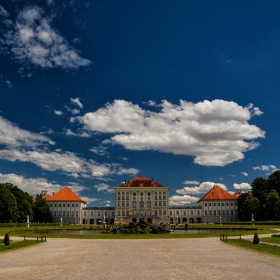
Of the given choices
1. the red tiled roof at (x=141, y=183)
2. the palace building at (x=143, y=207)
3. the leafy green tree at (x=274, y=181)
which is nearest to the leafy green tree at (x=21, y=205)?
the palace building at (x=143, y=207)

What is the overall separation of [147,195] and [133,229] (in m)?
61.6

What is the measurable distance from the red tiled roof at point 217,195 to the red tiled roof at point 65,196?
3916 centimetres

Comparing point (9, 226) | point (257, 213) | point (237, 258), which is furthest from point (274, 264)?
point (257, 213)

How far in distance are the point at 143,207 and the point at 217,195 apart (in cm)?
2332

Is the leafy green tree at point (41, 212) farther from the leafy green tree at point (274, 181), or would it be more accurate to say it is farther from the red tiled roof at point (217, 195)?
the leafy green tree at point (274, 181)

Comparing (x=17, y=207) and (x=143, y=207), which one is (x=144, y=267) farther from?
(x=143, y=207)

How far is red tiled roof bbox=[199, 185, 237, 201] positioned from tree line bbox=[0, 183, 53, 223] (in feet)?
156

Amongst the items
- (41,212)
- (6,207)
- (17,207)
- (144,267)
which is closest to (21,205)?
(17,207)

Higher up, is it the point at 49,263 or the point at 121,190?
the point at 121,190

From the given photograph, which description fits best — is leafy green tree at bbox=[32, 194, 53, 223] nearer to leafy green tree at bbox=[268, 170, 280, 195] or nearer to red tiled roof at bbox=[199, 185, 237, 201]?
red tiled roof at bbox=[199, 185, 237, 201]

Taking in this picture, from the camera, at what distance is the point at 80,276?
11.8m

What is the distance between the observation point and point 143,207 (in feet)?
330

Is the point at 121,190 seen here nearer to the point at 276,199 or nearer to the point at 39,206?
the point at 39,206

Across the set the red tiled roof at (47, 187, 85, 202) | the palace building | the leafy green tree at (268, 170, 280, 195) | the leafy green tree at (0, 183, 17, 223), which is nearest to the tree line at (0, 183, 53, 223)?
the leafy green tree at (0, 183, 17, 223)
